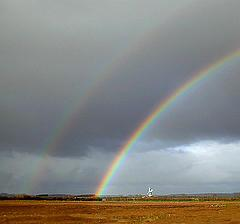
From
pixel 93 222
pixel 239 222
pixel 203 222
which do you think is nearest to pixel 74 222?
pixel 93 222

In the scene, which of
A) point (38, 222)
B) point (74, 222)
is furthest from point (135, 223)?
point (38, 222)

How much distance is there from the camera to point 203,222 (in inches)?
1908

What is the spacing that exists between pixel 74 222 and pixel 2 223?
8.76 meters

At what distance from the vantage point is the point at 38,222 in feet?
164

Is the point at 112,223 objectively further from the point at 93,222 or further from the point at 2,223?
the point at 2,223

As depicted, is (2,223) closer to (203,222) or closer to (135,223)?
(135,223)

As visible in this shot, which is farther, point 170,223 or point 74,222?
point 74,222

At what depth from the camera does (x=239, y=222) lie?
47.4 m

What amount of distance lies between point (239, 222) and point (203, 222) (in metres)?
4.17

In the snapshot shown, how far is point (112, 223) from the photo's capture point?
1886 inches

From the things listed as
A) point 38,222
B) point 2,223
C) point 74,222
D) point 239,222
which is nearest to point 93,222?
point 74,222

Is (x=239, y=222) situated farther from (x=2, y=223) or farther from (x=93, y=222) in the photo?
(x=2, y=223)

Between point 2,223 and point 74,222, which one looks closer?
point 2,223

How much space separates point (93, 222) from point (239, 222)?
17.4 m
